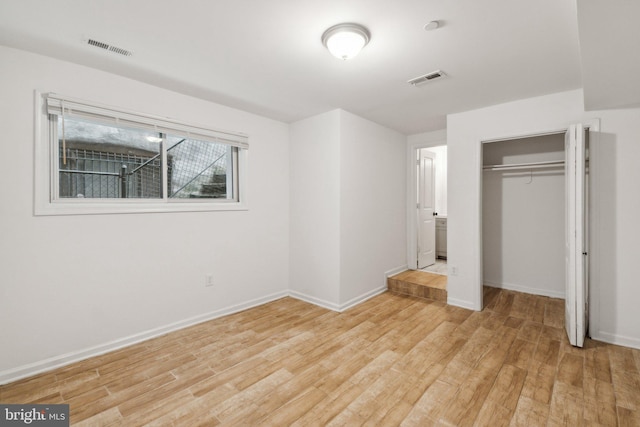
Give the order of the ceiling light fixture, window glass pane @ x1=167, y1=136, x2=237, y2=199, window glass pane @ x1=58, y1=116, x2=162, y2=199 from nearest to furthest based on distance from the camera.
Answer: the ceiling light fixture < window glass pane @ x1=58, y1=116, x2=162, y2=199 < window glass pane @ x1=167, y1=136, x2=237, y2=199

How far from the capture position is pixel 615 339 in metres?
2.71

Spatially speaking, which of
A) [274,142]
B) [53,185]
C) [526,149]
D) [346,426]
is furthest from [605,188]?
[53,185]

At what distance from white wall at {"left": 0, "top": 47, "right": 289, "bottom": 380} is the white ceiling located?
0.21 metres

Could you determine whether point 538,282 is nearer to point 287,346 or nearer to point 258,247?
point 287,346

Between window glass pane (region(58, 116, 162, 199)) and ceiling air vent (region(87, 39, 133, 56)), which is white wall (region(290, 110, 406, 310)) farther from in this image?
ceiling air vent (region(87, 39, 133, 56))

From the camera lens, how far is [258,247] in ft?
12.3

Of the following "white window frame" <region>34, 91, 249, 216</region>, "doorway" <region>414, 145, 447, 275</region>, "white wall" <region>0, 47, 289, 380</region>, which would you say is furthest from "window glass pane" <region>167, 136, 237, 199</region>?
"doorway" <region>414, 145, 447, 275</region>

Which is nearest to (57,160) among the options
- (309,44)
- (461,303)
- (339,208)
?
(309,44)

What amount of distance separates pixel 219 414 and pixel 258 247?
2.10 metres

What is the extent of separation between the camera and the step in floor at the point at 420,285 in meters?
3.87

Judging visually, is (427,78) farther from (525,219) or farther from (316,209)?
(525,219)

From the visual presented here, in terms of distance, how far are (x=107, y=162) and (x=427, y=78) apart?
3.03 metres

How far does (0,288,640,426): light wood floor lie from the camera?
5.92 ft

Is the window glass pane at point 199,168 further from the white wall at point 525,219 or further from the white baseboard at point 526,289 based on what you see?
the white baseboard at point 526,289
